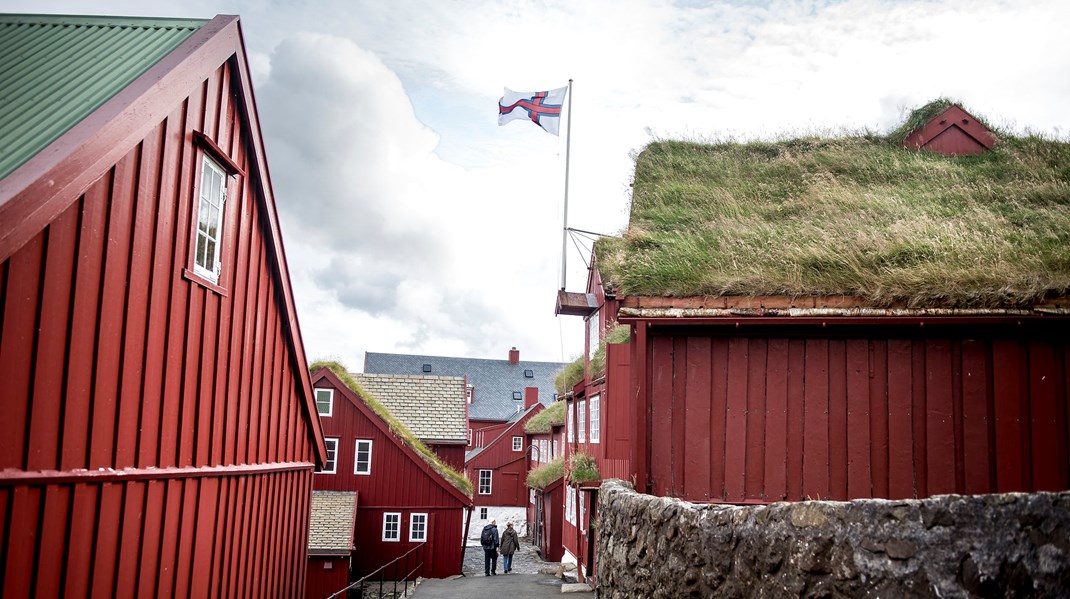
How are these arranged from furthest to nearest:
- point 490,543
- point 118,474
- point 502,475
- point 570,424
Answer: point 502,475
point 570,424
point 490,543
point 118,474

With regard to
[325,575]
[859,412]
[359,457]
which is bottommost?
[325,575]

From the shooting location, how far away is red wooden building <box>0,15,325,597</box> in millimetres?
5879

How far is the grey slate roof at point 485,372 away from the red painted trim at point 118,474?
55.3 m

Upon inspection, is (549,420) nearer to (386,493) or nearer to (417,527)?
(417,527)

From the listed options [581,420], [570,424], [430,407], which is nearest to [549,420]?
[430,407]

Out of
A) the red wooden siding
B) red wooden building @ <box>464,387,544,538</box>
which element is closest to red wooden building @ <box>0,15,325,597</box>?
the red wooden siding

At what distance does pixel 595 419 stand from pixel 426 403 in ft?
42.0

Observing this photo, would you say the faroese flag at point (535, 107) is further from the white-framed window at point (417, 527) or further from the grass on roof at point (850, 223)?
the white-framed window at point (417, 527)

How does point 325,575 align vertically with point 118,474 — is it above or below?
below

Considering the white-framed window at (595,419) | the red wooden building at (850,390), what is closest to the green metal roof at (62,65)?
the red wooden building at (850,390)

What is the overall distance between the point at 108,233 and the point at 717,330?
270 inches

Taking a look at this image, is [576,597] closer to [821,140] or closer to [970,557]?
[821,140]

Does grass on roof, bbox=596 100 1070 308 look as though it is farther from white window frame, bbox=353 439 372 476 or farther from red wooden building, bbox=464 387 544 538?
red wooden building, bbox=464 387 544 538

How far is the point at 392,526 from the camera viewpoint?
26734mm
